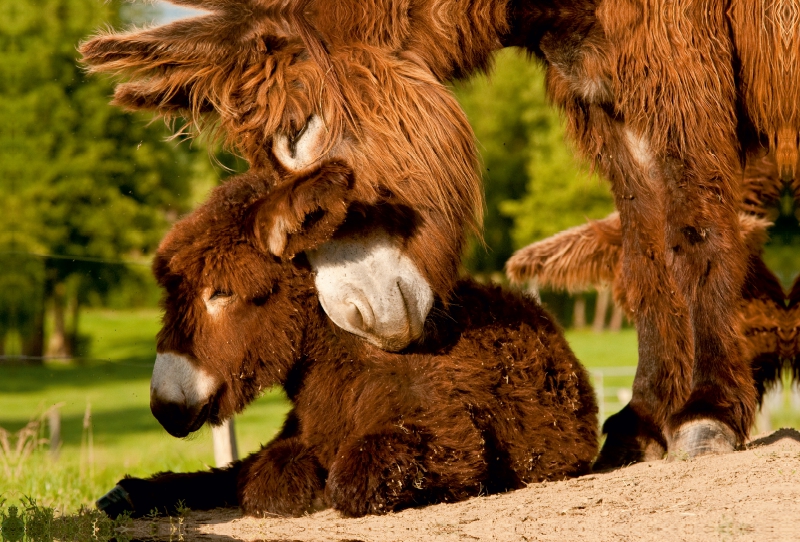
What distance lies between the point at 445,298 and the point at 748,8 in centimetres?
195

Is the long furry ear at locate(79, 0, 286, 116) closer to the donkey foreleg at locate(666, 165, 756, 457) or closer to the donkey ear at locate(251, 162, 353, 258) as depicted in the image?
the donkey ear at locate(251, 162, 353, 258)

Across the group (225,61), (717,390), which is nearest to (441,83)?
(225,61)

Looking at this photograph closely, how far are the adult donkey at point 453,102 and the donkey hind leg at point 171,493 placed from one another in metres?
0.97

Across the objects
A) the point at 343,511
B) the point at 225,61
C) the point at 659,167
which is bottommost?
the point at 343,511

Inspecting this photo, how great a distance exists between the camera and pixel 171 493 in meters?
3.69

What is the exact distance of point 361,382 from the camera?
11.8 ft

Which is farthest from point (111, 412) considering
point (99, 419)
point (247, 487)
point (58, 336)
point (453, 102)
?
point (453, 102)

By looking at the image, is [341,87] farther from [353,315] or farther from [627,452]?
[627,452]

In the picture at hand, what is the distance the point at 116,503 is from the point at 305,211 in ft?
4.86

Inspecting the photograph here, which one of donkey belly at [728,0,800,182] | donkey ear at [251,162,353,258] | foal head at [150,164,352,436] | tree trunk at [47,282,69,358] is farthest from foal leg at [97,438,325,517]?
tree trunk at [47,282,69,358]

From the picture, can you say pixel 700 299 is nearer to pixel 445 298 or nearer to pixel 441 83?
pixel 445 298

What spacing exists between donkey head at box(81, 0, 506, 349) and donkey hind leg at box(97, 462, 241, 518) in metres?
0.96

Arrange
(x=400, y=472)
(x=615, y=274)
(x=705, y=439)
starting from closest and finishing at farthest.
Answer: (x=400, y=472) < (x=705, y=439) < (x=615, y=274)

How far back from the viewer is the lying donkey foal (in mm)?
3311
